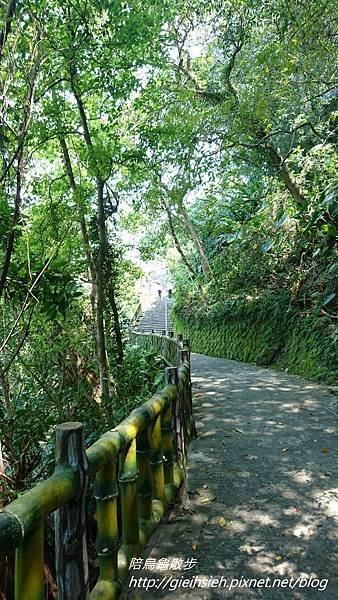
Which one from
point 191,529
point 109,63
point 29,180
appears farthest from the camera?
point 109,63

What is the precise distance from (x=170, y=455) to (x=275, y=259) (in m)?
9.38

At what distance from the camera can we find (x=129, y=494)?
7.41 feet

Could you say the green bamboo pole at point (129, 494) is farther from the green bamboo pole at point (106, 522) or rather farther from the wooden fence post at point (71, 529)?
the wooden fence post at point (71, 529)

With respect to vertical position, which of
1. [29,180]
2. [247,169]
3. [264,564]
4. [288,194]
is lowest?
[264,564]

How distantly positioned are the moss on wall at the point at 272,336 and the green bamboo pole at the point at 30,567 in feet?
23.6

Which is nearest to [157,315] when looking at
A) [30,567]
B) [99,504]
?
[99,504]

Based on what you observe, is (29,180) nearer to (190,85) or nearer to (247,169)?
(190,85)

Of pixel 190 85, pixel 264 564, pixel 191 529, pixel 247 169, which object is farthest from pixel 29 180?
pixel 247 169

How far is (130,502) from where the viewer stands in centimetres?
227

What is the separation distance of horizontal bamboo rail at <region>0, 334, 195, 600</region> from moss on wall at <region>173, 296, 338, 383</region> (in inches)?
229

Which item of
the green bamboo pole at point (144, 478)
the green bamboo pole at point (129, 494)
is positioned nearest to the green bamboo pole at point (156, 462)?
the green bamboo pole at point (144, 478)

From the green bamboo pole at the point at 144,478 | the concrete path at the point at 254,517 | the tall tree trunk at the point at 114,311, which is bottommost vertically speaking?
the concrete path at the point at 254,517

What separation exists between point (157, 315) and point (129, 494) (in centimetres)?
3178

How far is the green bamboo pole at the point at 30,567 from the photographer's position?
4.32 feet
